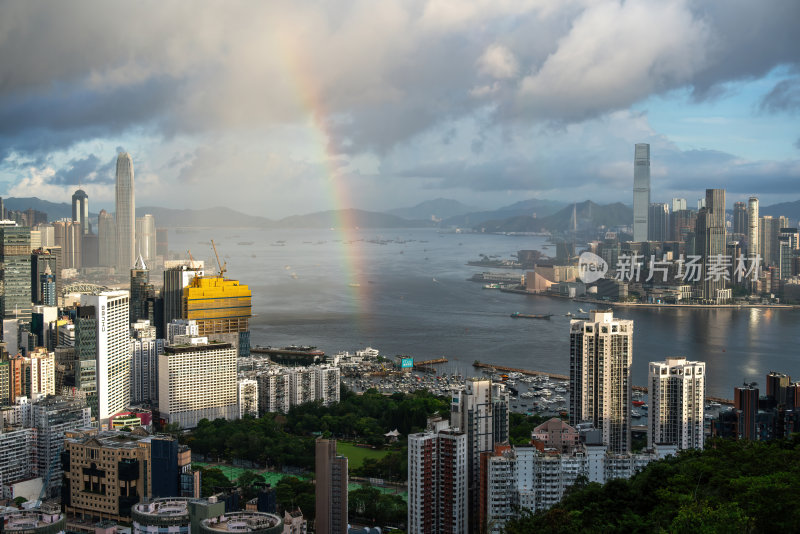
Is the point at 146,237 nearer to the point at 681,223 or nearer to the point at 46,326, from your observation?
the point at 46,326

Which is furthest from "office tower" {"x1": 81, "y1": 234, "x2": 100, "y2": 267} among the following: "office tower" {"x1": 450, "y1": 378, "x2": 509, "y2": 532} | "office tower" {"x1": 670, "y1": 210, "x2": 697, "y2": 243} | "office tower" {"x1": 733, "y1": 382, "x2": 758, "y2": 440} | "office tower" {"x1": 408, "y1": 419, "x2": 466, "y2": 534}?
"office tower" {"x1": 408, "y1": 419, "x2": 466, "y2": 534}

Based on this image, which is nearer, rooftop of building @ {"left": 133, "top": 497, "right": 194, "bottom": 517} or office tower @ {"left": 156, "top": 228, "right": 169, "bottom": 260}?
rooftop of building @ {"left": 133, "top": 497, "right": 194, "bottom": 517}

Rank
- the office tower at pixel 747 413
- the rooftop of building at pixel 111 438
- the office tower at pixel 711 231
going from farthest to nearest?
the office tower at pixel 711 231, the office tower at pixel 747 413, the rooftop of building at pixel 111 438

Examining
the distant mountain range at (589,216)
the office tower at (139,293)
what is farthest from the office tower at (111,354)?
the distant mountain range at (589,216)

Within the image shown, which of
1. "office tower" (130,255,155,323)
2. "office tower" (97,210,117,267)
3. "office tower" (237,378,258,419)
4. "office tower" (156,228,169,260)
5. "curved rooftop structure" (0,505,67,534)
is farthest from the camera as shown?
"office tower" (156,228,169,260)

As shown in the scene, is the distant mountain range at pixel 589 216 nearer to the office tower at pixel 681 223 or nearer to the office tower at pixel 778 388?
the office tower at pixel 681 223

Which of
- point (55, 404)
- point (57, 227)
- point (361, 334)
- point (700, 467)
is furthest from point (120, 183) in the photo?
point (700, 467)

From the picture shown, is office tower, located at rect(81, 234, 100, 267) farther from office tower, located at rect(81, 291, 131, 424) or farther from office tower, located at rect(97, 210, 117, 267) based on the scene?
office tower, located at rect(81, 291, 131, 424)
